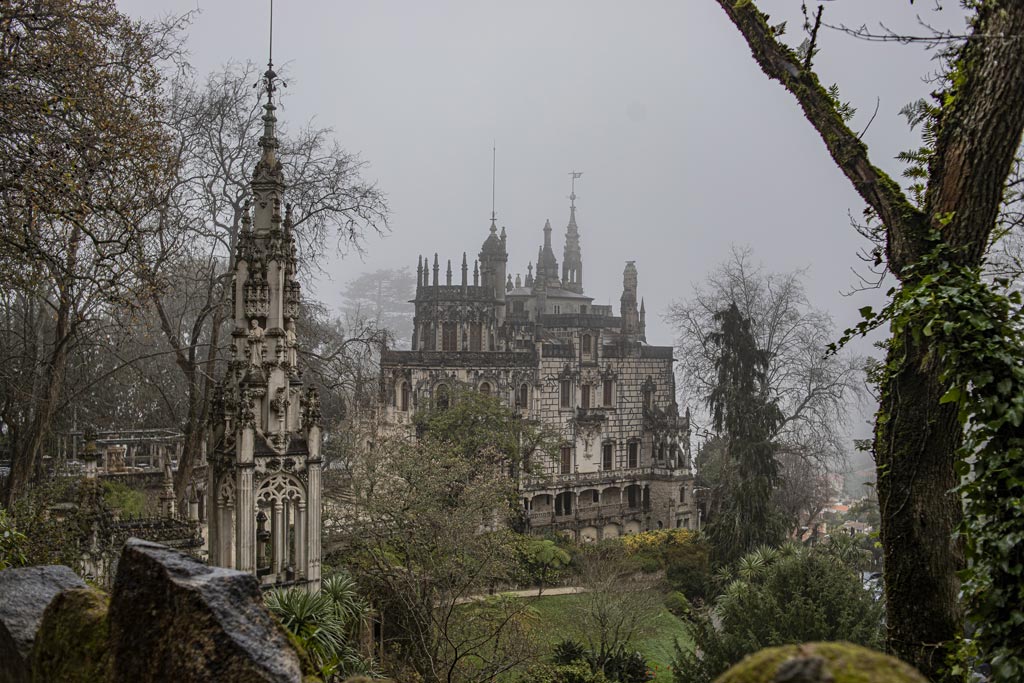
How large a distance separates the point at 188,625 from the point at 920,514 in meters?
5.46

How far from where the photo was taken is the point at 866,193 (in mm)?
6875

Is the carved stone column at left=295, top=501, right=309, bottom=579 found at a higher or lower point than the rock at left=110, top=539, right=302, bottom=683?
lower

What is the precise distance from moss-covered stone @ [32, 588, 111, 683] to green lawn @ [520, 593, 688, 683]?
1655 centimetres

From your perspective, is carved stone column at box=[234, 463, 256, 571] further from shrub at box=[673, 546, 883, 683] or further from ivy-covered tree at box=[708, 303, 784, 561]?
ivy-covered tree at box=[708, 303, 784, 561]

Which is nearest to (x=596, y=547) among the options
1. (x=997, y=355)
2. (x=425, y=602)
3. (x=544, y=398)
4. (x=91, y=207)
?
(x=544, y=398)

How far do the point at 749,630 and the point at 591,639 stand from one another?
6546 millimetres

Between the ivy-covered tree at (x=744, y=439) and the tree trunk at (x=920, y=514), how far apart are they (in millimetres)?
21406

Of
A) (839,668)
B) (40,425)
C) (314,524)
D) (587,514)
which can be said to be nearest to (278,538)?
(314,524)

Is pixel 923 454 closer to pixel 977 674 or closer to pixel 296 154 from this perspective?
pixel 977 674

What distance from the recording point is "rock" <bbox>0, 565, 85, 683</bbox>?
399cm

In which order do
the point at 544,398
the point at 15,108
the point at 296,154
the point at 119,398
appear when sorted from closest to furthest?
the point at 15,108 → the point at 296,154 → the point at 119,398 → the point at 544,398

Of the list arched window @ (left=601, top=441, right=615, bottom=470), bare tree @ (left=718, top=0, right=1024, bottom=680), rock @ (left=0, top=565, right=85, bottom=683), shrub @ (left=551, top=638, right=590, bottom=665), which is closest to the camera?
rock @ (left=0, top=565, right=85, bottom=683)

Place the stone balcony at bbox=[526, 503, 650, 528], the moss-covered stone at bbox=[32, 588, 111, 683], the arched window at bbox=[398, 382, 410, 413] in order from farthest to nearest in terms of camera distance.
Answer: the arched window at bbox=[398, 382, 410, 413], the stone balcony at bbox=[526, 503, 650, 528], the moss-covered stone at bbox=[32, 588, 111, 683]

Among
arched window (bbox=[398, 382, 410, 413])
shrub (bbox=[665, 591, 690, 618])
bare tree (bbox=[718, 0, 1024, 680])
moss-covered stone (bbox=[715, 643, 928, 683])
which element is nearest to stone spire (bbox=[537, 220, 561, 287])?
arched window (bbox=[398, 382, 410, 413])
